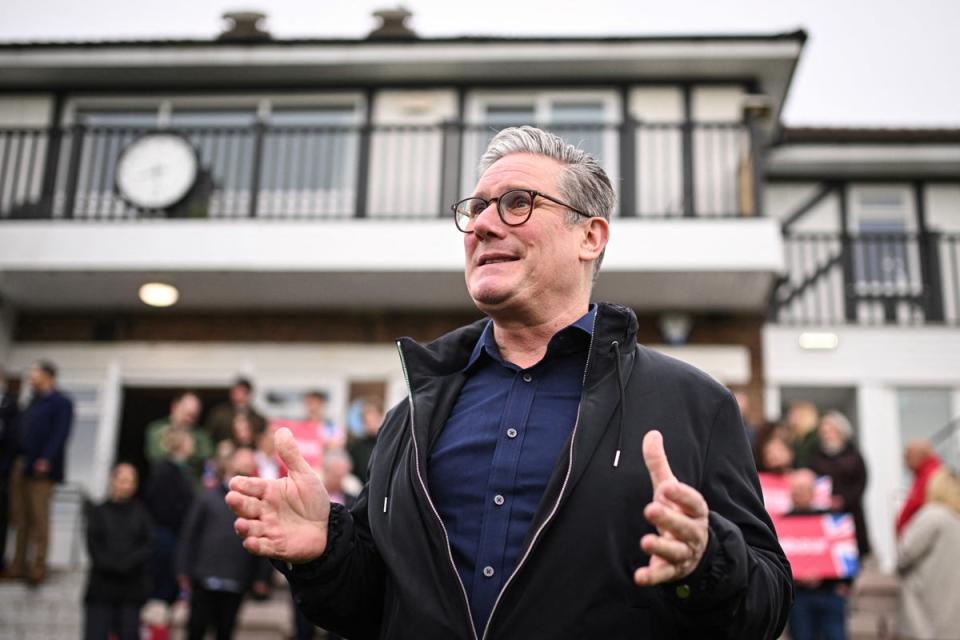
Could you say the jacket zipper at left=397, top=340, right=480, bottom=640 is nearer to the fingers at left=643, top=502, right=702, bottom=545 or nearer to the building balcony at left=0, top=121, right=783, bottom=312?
the fingers at left=643, top=502, right=702, bottom=545

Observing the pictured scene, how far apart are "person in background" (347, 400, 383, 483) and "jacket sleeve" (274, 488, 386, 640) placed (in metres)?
7.01

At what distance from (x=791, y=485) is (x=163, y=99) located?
443 inches

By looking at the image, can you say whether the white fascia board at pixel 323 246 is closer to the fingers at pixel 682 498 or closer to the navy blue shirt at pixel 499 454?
the navy blue shirt at pixel 499 454

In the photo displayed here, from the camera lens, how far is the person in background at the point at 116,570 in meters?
7.30

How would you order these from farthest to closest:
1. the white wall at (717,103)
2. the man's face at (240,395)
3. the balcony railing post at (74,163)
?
1. the white wall at (717,103)
2. the balcony railing post at (74,163)
3. the man's face at (240,395)

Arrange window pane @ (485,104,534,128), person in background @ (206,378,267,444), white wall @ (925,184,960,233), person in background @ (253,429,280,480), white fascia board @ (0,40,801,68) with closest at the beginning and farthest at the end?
person in background @ (253,429,280,480), person in background @ (206,378,267,444), white fascia board @ (0,40,801,68), window pane @ (485,104,534,128), white wall @ (925,184,960,233)

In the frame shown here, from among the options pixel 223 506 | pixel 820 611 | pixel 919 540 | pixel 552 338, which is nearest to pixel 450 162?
pixel 223 506

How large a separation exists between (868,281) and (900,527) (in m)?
6.09

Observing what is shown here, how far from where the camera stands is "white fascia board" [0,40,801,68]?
12.9 metres

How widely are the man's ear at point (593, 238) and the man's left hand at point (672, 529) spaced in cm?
93

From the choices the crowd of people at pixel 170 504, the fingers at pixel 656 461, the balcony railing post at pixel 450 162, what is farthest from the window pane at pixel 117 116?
the fingers at pixel 656 461

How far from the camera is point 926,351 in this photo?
12844 millimetres

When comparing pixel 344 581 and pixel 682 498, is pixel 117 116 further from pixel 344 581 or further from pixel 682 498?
pixel 682 498

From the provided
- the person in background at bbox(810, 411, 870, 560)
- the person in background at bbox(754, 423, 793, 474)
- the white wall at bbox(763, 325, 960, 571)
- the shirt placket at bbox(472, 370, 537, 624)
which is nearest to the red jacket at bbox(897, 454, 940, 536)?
the person in background at bbox(810, 411, 870, 560)
